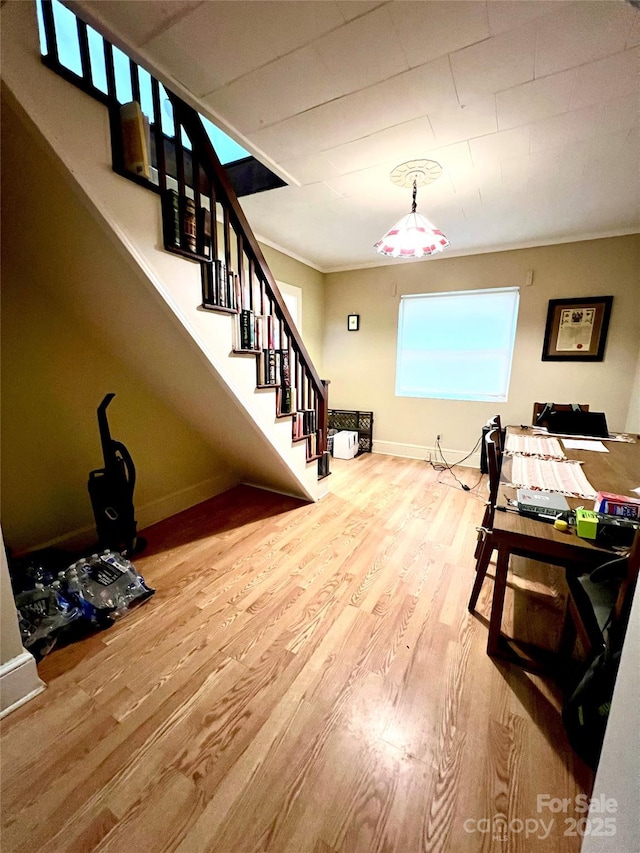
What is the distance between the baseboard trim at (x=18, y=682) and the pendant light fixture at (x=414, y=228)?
9.02ft

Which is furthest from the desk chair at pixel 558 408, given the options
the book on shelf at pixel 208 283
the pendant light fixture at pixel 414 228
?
the book on shelf at pixel 208 283

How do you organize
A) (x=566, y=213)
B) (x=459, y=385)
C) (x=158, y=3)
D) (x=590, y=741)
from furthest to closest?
(x=459, y=385) → (x=566, y=213) → (x=158, y=3) → (x=590, y=741)

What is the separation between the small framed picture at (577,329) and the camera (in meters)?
2.98

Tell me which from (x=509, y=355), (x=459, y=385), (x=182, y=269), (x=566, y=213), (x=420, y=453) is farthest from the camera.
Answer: (x=420, y=453)

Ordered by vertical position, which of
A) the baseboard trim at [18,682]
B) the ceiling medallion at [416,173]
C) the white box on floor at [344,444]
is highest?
the ceiling medallion at [416,173]

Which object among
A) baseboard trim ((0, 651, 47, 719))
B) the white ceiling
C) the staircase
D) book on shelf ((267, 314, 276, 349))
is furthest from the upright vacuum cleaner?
the white ceiling

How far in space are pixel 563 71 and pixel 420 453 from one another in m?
3.27

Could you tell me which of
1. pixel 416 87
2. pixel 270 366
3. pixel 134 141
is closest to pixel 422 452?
pixel 270 366

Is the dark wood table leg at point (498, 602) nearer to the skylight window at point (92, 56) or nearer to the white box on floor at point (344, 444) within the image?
the skylight window at point (92, 56)

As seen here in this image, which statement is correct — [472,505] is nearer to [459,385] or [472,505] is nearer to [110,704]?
[459,385]

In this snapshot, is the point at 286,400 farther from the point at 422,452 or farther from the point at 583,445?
the point at 422,452

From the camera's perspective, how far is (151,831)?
0.85 metres

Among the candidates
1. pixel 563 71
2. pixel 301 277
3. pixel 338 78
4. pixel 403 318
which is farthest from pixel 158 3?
pixel 403 318

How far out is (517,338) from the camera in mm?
3350
